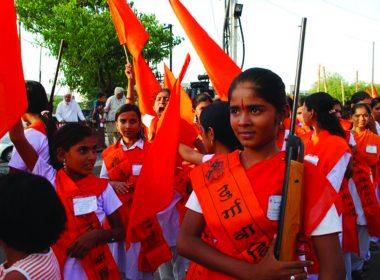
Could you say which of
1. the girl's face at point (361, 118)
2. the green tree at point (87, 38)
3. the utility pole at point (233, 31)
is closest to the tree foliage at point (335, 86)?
the green tree at point (87, 38)

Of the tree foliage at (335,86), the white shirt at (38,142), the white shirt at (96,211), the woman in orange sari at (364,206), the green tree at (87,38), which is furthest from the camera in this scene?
the tree foliage at (335,86)

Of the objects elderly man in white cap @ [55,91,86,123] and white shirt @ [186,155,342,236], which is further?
elderly man in white cap @ [55,91,86,123]

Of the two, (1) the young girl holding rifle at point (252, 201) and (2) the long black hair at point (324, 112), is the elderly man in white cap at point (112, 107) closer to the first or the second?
(2) the long black hair at point (324, 112)

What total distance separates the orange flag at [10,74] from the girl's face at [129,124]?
162cm

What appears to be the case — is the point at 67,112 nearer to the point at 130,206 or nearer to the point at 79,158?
the point at 130,206

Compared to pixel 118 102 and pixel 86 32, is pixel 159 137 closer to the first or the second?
pixel 118 102

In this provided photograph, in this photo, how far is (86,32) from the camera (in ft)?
86.5

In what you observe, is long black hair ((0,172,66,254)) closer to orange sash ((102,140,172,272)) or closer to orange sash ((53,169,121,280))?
orange sash ((53,169,121,280))

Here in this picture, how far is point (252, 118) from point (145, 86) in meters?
2.93

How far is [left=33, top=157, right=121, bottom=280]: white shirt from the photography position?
2688mm

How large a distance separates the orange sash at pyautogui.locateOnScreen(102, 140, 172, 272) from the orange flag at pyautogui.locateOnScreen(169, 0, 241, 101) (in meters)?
0.78

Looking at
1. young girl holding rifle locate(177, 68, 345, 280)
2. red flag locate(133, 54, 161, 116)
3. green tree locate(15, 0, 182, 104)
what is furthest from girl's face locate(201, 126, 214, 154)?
green tree locate(15, 0, 182, 104)

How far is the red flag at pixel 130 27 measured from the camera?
465 cm

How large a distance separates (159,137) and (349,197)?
208 centimetres
